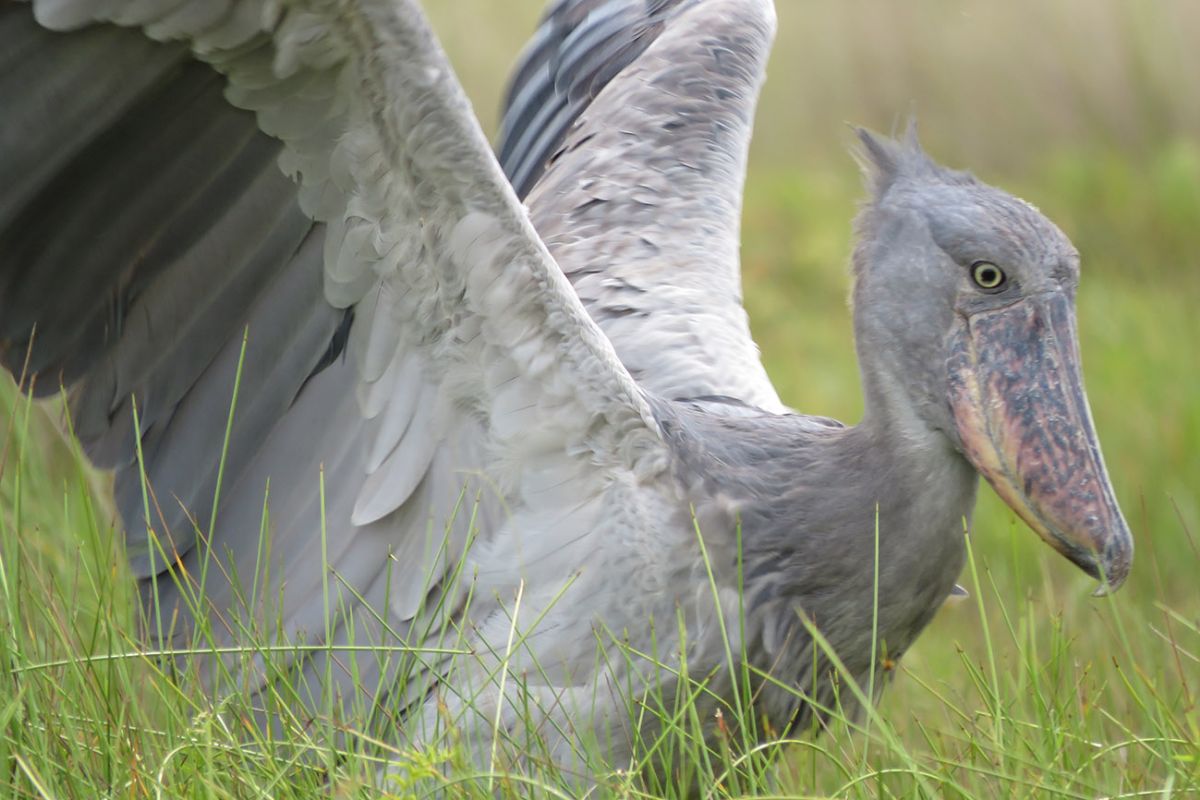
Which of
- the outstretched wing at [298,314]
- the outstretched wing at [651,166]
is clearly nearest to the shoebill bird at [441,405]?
the outstretched wing at [298,314]

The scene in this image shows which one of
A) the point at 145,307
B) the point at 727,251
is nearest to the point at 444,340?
the point at 145,307

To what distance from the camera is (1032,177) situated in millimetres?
7754

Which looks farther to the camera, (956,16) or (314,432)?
(956,16)

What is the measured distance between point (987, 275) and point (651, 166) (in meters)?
1.35

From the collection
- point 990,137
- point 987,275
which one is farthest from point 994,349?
point 990,137

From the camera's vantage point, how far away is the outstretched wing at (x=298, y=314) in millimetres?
2309

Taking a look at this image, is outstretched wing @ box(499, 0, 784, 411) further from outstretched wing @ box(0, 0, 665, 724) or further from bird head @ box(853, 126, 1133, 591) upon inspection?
outstretched wing @ box(0, 0, 665, 724)

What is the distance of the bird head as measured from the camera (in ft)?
8.18

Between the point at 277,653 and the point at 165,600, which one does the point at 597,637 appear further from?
the point at 165,600

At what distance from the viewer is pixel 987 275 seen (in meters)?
2.60

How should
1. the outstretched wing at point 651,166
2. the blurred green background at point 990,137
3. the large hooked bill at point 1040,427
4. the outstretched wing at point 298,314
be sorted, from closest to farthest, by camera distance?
the outstretched wing at point 298,314, the large hooked bill at point 1040,427, the outstretched wing at point 651,166, the blurred green background at point 990,137

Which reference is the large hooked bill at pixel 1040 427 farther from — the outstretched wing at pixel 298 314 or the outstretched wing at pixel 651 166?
the outstretched wing at pixel 651 166

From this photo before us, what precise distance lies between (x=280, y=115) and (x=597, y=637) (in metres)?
0.84

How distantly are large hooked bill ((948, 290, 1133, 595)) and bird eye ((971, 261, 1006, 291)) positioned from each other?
0.04 meters
